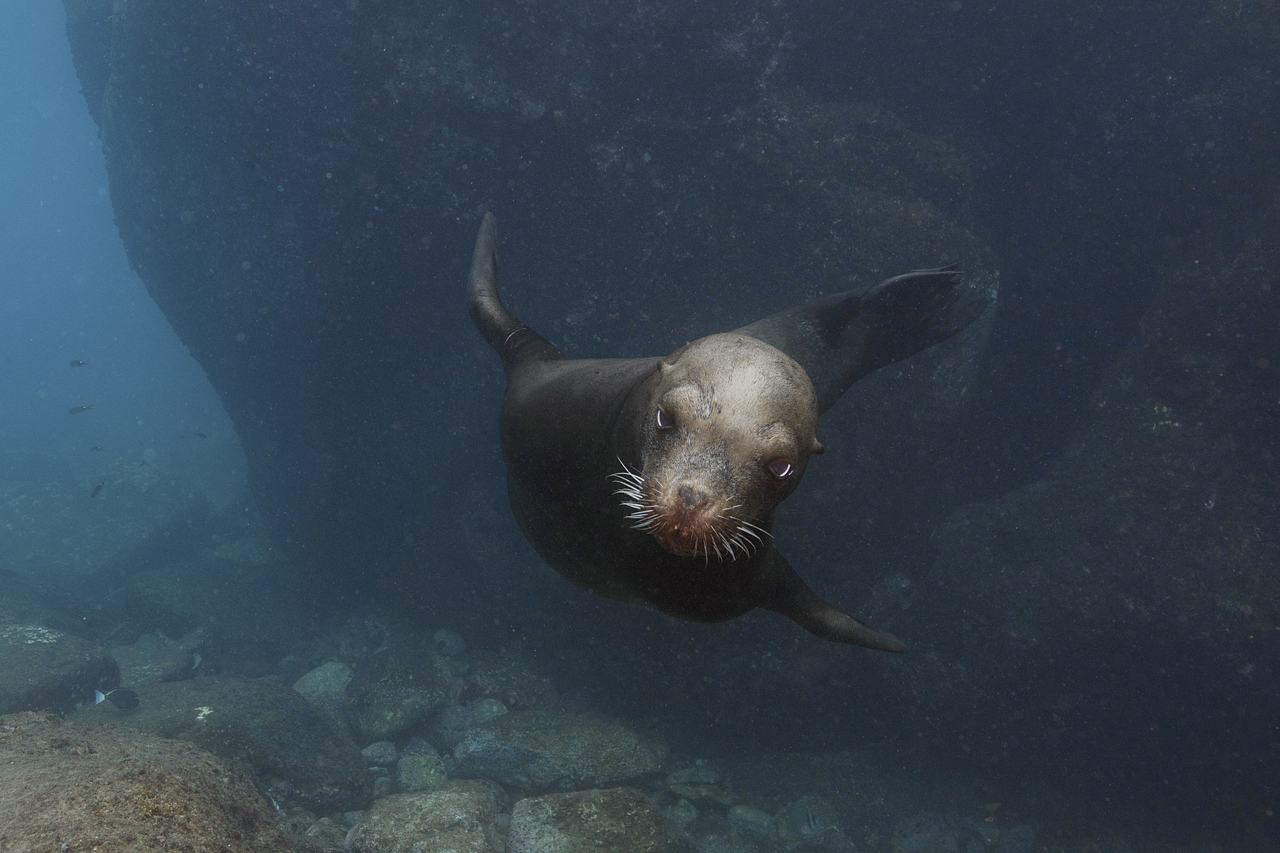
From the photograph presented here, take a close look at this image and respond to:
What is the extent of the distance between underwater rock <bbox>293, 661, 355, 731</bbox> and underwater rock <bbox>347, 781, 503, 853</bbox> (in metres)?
3.68

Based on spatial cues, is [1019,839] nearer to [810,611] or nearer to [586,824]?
[586,824]

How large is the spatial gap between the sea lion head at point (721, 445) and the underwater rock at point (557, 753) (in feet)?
19.9

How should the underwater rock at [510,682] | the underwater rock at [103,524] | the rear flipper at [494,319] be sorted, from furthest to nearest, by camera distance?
the underwater rock at [103,524] < the underwater rock at [510,682] < the rear flipper at [494,319]

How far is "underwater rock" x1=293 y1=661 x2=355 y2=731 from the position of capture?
9.03 m

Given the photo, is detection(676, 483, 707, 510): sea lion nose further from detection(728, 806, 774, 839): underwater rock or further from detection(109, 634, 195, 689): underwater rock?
A: detection(109, 634, 195, 689): underwater rock

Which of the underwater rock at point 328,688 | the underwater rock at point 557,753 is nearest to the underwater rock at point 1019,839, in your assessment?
the underwater rock at point 557,753

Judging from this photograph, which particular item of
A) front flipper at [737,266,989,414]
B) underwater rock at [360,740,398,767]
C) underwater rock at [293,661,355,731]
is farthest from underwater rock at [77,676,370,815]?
front flipper at [737,266,989,414]

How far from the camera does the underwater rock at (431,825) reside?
5133mm

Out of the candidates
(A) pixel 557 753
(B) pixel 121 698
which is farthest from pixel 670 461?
(B) pixel 121 698

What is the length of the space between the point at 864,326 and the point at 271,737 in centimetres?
812

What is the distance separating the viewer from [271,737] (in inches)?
281

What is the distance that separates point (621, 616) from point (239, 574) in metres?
13.0

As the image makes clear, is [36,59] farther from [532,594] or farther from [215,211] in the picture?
[532,594]

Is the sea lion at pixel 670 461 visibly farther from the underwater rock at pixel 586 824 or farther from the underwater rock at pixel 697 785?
the underwater rock at pixel 697 785
